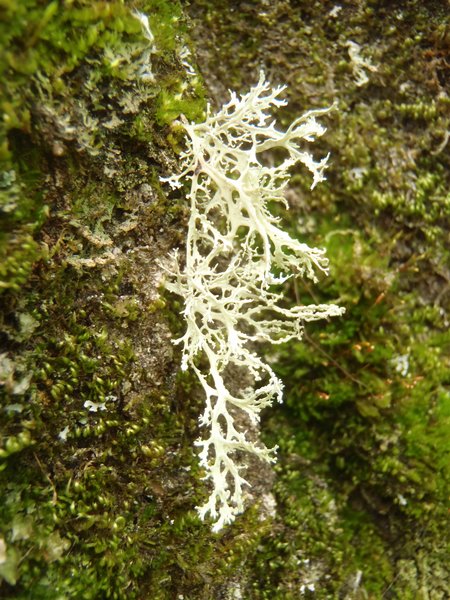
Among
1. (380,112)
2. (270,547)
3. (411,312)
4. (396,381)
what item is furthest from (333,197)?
(270,547)

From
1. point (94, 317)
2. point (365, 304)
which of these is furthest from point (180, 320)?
point (365, 304)

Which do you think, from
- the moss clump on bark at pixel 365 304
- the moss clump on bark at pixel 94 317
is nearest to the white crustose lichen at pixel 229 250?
the moss clump on bark at pixel 94 317

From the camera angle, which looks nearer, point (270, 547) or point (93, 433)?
point (93, 433)

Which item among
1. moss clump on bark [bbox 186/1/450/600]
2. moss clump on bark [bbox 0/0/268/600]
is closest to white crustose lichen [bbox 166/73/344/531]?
moss clump on bark [bbox 0/0/268/600]

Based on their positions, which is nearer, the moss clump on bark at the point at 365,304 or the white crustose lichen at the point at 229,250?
the white crustose lichen at the point at 229,250

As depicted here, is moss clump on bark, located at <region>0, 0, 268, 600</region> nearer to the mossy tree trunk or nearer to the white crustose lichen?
the mossy tree trunk

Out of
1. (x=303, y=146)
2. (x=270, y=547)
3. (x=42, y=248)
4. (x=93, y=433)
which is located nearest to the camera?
(x=42, y=248)

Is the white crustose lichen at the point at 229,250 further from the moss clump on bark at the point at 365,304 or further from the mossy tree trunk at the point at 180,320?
the moss clump on bark at the point at 365,304

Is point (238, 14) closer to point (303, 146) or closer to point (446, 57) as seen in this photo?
point (303, 146)

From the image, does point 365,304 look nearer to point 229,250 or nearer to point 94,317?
point 229,250

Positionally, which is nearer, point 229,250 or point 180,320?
point 229,250


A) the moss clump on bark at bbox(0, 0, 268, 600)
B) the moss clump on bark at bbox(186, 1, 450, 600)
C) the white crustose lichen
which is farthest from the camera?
the moss clump on bark at bbox(186, 1, 450, 600)
